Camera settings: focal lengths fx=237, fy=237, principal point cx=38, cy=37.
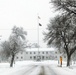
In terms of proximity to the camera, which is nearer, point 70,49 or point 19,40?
point 70,49

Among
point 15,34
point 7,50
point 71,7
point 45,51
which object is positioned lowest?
point 45,51

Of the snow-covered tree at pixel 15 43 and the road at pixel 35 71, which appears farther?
the snow-covered tree at pixel 15 43

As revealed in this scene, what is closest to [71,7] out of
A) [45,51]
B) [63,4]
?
[63,4]

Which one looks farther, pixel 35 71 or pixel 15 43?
pixel 15 43

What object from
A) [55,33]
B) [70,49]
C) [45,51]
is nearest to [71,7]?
[55,33]

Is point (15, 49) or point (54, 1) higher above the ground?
point (54, 1)

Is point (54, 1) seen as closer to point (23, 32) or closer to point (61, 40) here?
point (61, 40)

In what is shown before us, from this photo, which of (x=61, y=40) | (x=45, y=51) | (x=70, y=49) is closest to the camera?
(x=61, y=40)

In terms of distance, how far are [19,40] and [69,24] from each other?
32.3 meters

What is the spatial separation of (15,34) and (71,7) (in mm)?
34414

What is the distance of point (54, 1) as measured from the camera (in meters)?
27.7

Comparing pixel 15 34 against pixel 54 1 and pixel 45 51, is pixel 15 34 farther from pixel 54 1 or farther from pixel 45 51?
pixel 45 51

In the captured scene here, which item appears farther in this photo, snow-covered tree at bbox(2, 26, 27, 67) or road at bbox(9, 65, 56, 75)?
snow-covered tree at bbox(2, 26, 27, 67)

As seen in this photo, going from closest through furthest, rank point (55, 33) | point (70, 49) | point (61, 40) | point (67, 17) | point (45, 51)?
point (67, 17) → point (55, 33) → point (61, 40) → point (70, 49) → point (45, 51)
